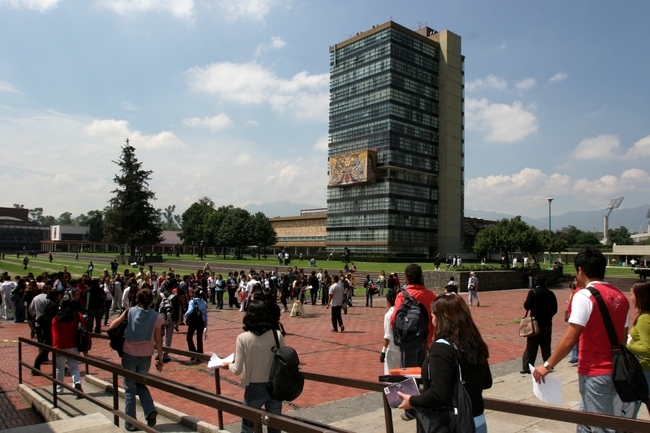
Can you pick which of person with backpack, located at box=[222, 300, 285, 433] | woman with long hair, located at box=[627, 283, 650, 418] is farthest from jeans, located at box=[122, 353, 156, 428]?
woman with long hair, located at box=[627, 283, 650, 418]

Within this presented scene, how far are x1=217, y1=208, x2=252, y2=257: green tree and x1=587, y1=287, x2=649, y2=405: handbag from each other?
72916 millimetres

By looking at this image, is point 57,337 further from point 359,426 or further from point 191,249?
point 191,249

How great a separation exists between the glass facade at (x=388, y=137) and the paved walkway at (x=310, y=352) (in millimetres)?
60558

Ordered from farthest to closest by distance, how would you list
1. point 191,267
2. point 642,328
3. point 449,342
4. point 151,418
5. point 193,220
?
point 193,220
point 191,267
point 151,418
point 642,328
point 449,342

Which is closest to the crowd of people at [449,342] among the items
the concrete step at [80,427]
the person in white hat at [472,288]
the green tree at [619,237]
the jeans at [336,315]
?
the concrete step at [80,427]

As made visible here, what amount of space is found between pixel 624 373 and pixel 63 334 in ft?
25.2

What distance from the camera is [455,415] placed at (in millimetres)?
2738

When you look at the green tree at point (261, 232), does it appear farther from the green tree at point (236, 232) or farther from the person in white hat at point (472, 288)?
the person in white hat at point (472, 288)

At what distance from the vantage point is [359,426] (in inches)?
230

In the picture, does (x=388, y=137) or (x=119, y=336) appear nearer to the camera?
(x=119, y=336)

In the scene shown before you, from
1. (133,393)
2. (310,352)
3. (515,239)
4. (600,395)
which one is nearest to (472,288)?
(310,352)

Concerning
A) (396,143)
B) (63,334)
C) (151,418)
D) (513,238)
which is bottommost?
(151,418)

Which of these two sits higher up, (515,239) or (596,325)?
(515,239)

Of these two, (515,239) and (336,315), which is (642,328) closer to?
(336,315)
